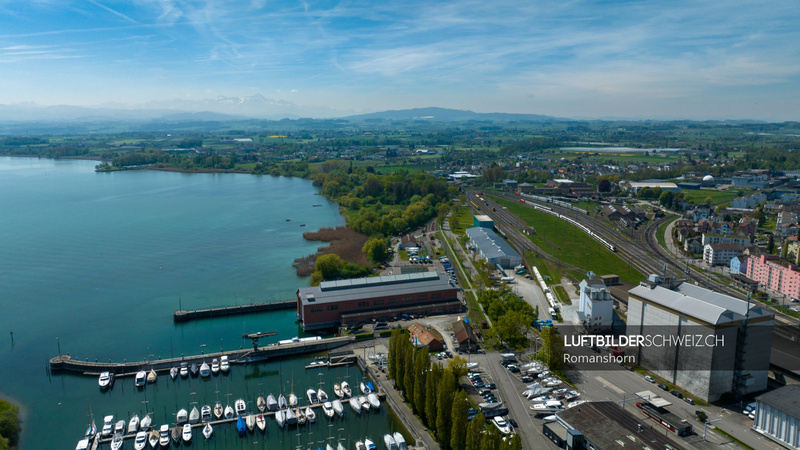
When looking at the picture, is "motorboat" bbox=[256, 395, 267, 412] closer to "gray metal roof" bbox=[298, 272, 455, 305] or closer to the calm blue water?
the calm blue water

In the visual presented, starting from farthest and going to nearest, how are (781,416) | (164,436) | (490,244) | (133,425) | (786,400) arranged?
1. (490,244)
2. (133,425)
3. (164,436)
4. (786,400)
5. (781,416)

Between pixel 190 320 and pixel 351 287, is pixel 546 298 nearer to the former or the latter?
pixel 351 287

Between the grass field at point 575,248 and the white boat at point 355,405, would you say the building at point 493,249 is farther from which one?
the white boat at point 355,405

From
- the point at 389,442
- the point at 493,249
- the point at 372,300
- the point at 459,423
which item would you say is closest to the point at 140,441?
the point at 389,442

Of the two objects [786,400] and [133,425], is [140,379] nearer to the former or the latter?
[133,425]

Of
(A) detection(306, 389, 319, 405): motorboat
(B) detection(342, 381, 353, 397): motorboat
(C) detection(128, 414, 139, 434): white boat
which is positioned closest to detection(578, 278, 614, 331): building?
(B) detection(342, 381, 353, 397): motorboat

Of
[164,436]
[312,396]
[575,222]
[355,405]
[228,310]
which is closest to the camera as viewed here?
[164,436]
